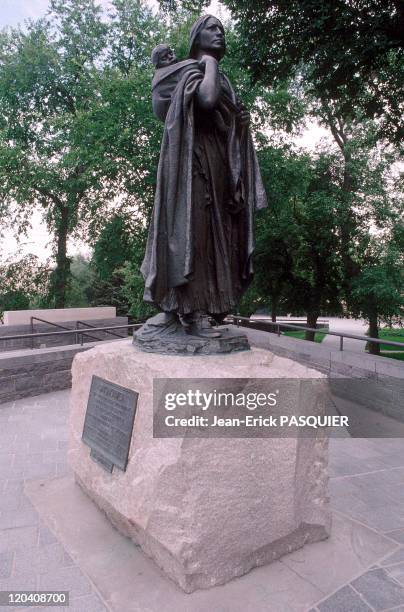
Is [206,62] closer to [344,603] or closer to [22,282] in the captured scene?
[344,603]

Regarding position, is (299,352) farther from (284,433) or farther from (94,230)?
A: (94,230)

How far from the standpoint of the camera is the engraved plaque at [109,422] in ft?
9.95

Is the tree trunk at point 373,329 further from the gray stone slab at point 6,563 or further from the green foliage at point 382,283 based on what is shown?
the gray stone slab at point 6,563

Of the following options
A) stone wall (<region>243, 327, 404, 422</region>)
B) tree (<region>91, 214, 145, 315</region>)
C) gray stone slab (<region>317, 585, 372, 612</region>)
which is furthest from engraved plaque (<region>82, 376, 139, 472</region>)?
tree (<region>91, 214, 145, 315</region>)

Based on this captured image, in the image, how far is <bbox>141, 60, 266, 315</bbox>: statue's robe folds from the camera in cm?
315

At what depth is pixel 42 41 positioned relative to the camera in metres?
17.6

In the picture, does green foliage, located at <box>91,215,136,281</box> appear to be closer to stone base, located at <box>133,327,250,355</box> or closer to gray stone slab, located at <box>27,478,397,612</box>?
stone base, located at <box>133,327,250,355</box>

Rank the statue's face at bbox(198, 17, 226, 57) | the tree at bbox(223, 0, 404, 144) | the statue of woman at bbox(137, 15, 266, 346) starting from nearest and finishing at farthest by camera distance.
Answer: the statue of woman at bbox(137, 15, 266, 346) → the statue's face at bbox(198, 17, 226, 57) → the tree at bbox(223, 0, 404, 144)

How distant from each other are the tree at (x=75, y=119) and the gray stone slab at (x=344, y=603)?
12.6 m

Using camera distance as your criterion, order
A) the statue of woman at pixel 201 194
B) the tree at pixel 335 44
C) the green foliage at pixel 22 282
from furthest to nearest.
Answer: the green foliage at pixel 22 282 < the tree at pixel 335 44 < the statue of woman at pixel 201 194

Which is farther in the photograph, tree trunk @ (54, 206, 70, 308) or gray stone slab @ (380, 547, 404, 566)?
tree trunk @ (54, 206, 70, 308)

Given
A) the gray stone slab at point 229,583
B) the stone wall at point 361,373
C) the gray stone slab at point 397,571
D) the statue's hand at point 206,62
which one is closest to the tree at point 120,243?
the stone wall at point 361,373

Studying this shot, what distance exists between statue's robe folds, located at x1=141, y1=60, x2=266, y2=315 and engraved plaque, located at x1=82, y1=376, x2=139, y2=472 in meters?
0.75

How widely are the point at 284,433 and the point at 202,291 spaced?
1161 millimetres
